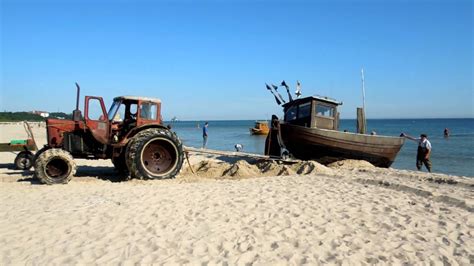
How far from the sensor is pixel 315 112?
13.1 m

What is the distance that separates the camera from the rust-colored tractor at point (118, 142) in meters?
8.66

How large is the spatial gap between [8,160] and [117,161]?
6484 mm

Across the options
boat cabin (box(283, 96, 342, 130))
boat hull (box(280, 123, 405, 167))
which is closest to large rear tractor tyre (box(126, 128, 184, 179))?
boat hull (box(280, 123, 405, 167))

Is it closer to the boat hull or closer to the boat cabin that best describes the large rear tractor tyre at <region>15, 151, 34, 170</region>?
the boat hull

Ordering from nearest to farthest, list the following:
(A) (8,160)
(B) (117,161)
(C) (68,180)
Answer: (C) (68,180) < (B) (117,161) < (A) (8,160)

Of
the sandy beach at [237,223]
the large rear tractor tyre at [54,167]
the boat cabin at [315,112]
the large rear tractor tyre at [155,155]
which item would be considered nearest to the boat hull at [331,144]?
the boat cabin at [315,112]

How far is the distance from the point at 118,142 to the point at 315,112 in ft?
22.0

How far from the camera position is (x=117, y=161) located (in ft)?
33.6

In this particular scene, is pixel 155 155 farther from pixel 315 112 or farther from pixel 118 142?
pixel 315 112

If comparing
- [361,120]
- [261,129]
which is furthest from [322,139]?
[261,129]

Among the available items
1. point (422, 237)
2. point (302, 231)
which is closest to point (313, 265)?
point (302, 231)

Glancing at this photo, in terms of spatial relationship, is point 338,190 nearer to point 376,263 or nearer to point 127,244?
point 376,263

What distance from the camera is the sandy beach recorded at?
4.43m

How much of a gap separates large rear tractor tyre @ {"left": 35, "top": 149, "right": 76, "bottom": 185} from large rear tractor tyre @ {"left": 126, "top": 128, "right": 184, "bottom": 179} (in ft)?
4.31
